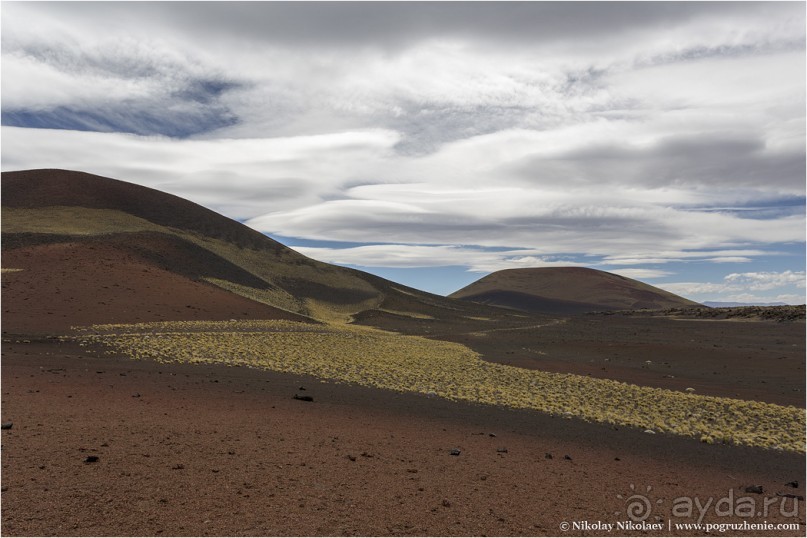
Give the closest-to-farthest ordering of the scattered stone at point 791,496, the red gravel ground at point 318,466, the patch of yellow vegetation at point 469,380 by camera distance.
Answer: the red gravel ground at point 318,466
the scattered stone at point 791,496
the patch of yellow vegetation at point 469,380

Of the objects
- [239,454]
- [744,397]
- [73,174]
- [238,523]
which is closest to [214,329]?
[239,454]

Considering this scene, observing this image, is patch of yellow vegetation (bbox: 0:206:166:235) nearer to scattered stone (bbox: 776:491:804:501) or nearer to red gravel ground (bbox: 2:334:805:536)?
red gravel ground (bbox: 2:334:805:536)

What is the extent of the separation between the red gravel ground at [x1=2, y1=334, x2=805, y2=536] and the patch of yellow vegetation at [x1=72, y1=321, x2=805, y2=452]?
210 cm

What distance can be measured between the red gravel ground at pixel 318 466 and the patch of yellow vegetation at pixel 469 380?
6.89ft

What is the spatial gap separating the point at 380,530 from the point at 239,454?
3.92 m

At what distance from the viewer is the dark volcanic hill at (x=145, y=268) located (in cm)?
3594

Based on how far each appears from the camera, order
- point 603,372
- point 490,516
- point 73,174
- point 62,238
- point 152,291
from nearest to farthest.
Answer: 1. point 490,516
2. point 603,372
3. point 152,291
4. point 62,238
5. point 73,174

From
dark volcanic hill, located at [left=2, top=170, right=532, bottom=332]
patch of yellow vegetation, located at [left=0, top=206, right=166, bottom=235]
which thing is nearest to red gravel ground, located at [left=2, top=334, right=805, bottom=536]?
dark volcanic hill, located at [left=2, top=170, right=532, bottom=332]

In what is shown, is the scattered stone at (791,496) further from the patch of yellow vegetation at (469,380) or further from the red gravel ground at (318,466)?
the patch of yellow vegetation at (469,380)

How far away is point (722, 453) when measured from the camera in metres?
13.2

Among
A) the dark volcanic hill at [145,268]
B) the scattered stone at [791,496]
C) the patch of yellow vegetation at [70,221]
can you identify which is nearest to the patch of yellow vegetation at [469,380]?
the scattered stone at [791,496]

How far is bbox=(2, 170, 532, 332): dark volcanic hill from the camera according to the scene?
35.9 m

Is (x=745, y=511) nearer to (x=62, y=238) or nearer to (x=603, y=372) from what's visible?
(x=603, y=372)

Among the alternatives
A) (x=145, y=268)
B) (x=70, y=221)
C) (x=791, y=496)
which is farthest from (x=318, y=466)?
(x=70, y=221)
